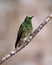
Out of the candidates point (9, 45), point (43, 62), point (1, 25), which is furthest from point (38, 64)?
point (1, 25)

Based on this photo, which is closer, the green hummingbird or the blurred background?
the green hummingbird

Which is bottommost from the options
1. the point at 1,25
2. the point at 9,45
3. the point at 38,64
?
the point at 38,64

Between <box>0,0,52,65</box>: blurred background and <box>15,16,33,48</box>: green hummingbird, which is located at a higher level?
<box>15,16,33,48</box>: green hummingbird

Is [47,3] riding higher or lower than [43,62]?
higher

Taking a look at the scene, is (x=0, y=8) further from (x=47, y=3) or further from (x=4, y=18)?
(x=47, y=3)

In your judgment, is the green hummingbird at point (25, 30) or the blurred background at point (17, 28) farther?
the blurred background at point (17, 28)

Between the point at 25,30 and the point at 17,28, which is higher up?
the point at 25,30

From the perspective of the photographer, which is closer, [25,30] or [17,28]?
[25,30]

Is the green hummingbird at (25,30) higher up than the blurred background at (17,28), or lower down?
higher up
